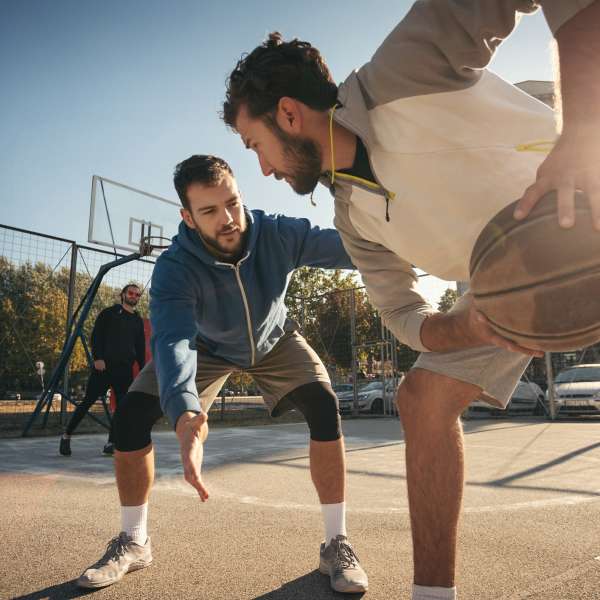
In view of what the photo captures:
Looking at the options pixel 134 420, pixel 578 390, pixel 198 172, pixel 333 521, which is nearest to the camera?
pixel 333 521

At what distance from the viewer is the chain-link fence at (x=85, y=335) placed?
9977mm

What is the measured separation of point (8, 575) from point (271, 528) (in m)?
1.25

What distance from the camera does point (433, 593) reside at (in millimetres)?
1683

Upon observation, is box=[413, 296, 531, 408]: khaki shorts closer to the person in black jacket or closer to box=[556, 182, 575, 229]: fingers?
box=[556, 182, 575, 229]: fingers

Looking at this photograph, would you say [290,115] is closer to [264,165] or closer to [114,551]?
[264,165]

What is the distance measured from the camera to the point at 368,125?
6.21ft

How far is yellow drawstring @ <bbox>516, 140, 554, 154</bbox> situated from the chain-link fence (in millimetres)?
8834

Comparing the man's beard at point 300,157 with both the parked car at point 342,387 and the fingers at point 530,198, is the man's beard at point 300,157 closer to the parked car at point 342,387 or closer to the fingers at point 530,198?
the fingers at point 530,198

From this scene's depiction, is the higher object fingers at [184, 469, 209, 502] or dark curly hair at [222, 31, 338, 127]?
dark curly hair at [222, 31, 338, 127]

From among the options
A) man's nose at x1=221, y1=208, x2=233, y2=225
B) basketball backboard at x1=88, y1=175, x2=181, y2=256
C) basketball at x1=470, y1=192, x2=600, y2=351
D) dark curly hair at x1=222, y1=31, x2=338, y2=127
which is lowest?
basketball at x1=470, y1=192, x2=600, y2=351

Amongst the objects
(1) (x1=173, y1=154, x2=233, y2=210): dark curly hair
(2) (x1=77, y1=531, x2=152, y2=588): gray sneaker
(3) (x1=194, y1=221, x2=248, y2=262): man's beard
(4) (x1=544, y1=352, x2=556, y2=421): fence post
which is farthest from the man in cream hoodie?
(4) (x1=544, y1=352, x2=556, y2=421): fence post

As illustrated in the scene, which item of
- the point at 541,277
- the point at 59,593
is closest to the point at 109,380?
the point at 59,593

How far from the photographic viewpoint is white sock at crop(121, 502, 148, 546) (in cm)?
247

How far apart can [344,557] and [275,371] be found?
103cm
